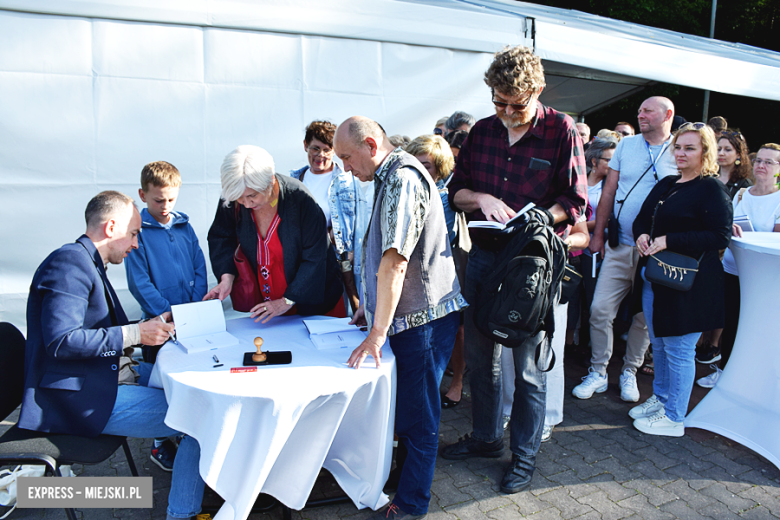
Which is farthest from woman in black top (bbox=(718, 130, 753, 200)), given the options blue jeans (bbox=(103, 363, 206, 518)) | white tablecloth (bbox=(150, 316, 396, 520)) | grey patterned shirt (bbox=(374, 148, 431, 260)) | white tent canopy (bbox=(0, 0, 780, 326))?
blue jeans (bbox=(103, 363, 206, 518))

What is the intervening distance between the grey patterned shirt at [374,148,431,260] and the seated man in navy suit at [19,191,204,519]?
3.31 ft

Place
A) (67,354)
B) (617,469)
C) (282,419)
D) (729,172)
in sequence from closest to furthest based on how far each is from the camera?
(282,419) < (67,354) < (617,469) < (729,172)

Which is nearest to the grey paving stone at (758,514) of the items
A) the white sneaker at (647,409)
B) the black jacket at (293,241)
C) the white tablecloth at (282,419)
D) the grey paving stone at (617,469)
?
the grey paving stone at (617,469)

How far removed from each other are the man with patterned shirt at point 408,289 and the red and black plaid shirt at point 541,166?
548mm

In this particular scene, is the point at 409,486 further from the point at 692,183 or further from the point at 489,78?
the point at 692,183

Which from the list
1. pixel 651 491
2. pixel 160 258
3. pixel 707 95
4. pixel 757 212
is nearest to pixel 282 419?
pixel 160 258

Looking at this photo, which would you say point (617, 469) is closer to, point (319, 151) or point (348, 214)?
point (348, 214)

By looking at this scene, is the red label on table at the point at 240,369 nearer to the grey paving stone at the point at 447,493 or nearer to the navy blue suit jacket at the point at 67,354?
the navy blue suit jacket at the point at 67,354

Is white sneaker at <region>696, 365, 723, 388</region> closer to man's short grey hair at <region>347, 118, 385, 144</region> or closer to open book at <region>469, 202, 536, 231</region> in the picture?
open book at <region>469, 202, 536, 231</region>

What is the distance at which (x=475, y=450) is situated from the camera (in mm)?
2701

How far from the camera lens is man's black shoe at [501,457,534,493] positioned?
2.41 m

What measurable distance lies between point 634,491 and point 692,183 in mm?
1657

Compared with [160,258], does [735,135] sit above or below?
above

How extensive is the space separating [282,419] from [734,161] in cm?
436
